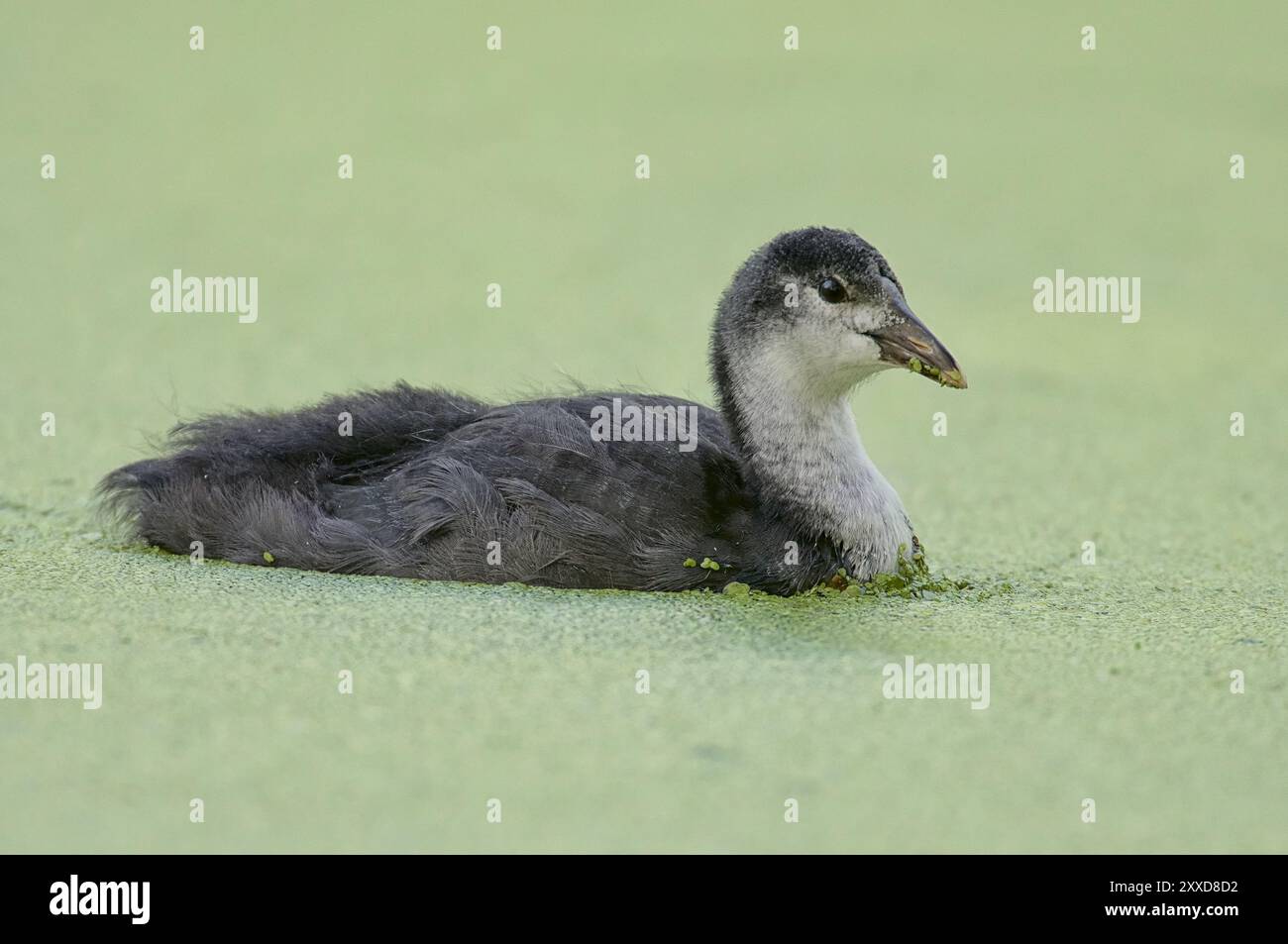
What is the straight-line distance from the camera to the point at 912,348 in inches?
199

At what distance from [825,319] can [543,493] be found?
0.92 meters

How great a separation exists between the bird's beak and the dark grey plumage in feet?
0.23

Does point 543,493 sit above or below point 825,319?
below

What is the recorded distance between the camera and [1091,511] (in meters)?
6.59

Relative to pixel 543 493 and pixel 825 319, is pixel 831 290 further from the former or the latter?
pixel 543 493

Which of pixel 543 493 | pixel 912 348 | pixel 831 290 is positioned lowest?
pixel 543 493

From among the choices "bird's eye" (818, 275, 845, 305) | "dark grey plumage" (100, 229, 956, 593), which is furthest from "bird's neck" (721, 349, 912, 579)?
"bird's eye" (818, 275, 845, 305)

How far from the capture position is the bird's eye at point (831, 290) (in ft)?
16.8

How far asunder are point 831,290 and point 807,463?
48cm

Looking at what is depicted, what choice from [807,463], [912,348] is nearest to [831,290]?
[912,348]

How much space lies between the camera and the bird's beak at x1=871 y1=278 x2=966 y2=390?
504 cm

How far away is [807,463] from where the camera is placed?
512cm

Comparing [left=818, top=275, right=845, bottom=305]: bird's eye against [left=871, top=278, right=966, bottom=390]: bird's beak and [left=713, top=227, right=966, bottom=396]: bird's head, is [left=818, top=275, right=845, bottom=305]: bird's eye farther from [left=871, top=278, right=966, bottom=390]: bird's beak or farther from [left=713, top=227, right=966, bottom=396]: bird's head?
[left=871, top=278, right=966, bottom=390]: bird's beak

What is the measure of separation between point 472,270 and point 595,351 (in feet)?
3.97
